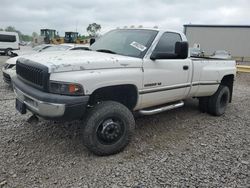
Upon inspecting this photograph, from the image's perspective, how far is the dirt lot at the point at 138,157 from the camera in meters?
3.12

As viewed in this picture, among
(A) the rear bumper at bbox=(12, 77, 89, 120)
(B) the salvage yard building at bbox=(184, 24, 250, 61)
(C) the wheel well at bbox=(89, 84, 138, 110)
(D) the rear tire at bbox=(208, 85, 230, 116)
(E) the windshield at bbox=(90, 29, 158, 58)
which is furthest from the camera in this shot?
(B) the salvage yard building at bbox=(184, 24, 250, 61)

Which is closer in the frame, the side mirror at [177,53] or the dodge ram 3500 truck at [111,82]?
the dodge ram 3500 truck at [111,82]

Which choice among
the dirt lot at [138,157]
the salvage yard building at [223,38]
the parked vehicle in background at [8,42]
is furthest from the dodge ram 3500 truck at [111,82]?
the salvage yard building at [223,38]

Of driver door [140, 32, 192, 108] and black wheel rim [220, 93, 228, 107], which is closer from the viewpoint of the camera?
driver door [140, 32, 192, 108]

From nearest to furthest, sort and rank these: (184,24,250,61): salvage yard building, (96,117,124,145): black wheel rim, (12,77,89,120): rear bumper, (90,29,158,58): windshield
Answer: (12,77,89,120): rear bumper
(96,117,124,145): black wheel rim
(90,29,158,58): windshield
(184,24,250,61): salvage yard building

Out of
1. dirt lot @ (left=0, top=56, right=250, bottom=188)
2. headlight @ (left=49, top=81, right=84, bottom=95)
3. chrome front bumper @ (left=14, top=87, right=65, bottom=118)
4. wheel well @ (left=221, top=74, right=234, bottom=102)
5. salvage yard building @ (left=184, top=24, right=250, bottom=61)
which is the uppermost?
salvage yard building @ (left=184, top=24, right=250, bottom=61)

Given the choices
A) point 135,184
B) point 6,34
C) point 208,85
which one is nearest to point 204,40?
point 6,34

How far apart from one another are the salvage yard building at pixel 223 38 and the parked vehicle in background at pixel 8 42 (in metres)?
30.5

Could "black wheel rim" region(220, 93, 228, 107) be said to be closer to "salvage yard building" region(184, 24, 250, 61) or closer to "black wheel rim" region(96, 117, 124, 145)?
"black wheel rim" region(96, 117, 124, 145)

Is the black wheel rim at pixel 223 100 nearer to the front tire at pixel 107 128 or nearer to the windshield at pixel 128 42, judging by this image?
the windshield at pixel 128 42

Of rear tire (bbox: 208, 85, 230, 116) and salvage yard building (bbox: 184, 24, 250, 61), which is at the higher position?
salvage yard building (bbox: 184, 24, 250, 61)

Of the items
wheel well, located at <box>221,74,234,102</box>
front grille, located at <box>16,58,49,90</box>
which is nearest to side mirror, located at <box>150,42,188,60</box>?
front grille, located at <box>16,58,49,90</box>

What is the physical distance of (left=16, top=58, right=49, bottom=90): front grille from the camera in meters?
3.17

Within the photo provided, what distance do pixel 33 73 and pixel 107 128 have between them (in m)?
1.25
